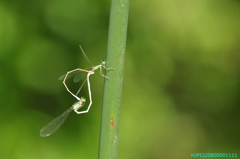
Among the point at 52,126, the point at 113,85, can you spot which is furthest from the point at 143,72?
the point at 113,85

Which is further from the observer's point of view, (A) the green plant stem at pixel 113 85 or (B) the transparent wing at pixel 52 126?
(B) the transparent wing at pixel 52 126

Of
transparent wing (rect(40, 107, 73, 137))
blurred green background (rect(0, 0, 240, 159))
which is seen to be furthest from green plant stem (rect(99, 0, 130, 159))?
blurred green background (rect(0, 0, 240, 159))

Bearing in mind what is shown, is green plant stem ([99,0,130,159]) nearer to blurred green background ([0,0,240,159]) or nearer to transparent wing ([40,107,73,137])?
transparent wing ([40,107,73,137])

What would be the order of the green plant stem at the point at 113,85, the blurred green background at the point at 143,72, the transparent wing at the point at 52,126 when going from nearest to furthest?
the green plant stem at the point at 113,85, the transparent wing at the point at 52,126, the blurred green background at the point at 143,72

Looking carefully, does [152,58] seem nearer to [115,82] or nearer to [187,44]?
[187,44]

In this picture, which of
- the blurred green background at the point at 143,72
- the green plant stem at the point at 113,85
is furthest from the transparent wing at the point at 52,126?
the green plant stem at the point at 113,85

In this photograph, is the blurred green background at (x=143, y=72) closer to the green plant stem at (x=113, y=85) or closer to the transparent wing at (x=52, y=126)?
the transparent wing at (x=52, y=126)
